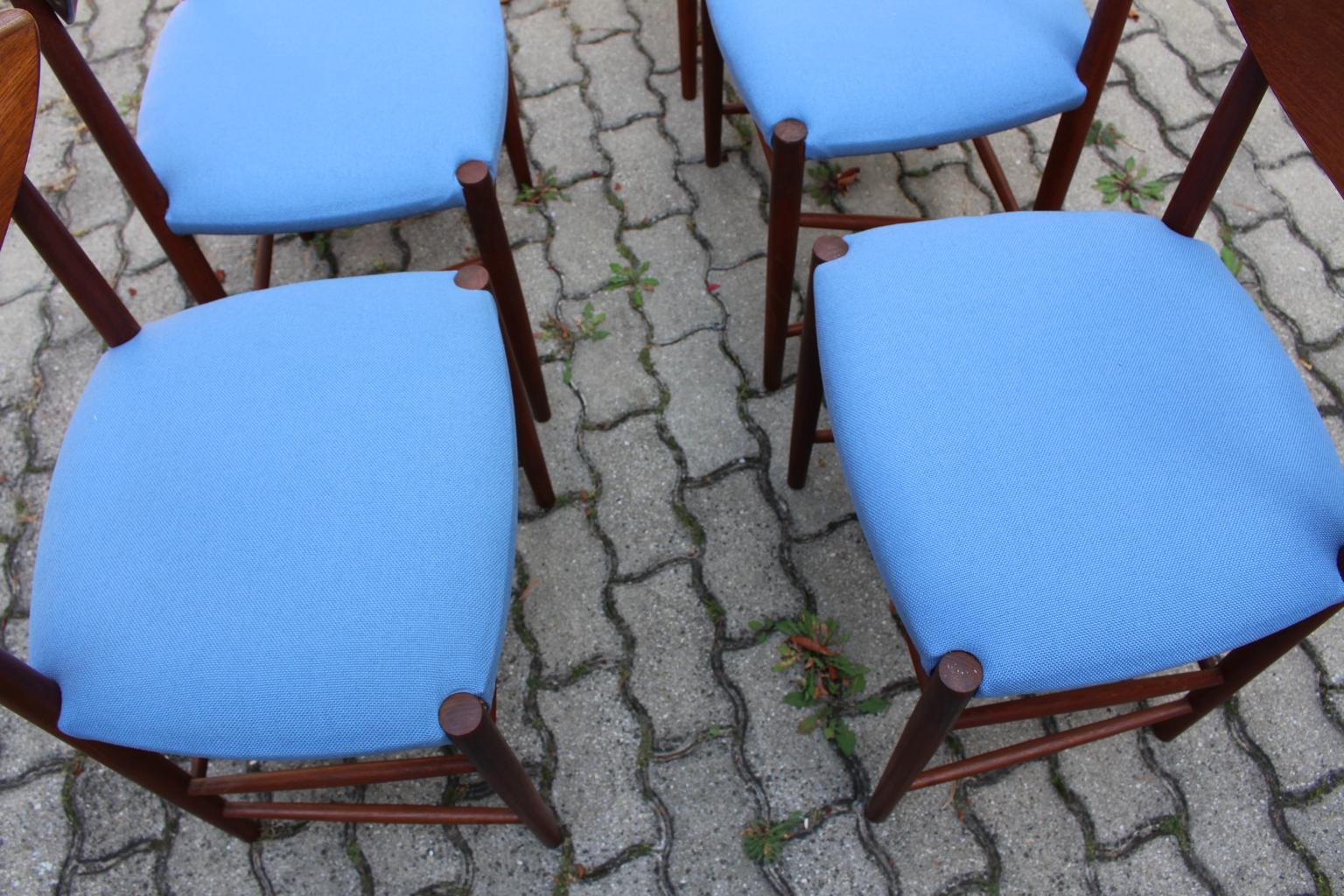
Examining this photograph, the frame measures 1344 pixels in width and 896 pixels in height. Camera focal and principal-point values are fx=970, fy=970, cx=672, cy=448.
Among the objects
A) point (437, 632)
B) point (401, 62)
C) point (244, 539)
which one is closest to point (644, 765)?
point (437, 632)

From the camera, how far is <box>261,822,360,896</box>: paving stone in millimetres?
1379

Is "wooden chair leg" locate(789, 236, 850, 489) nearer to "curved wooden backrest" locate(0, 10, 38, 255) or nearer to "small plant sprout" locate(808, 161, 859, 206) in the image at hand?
"small plant sprout" locate(808, 161, 859, 206)

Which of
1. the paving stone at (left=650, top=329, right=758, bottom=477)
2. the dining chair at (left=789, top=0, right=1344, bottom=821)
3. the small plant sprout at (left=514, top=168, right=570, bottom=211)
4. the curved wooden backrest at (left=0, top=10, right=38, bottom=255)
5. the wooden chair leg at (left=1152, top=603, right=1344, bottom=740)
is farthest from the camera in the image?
the small plant sprout at (left=514, top=168, right=570, bottom=211)

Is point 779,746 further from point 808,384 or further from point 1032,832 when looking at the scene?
point 808,384

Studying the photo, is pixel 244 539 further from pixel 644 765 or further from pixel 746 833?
pixel 746 833

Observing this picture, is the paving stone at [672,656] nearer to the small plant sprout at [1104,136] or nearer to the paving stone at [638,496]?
the paving stone at [638,496]

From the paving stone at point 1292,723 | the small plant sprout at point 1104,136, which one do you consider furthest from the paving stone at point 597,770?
the small plant sprout at point 1104,136

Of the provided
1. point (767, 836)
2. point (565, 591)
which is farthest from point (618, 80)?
point (767, 836)

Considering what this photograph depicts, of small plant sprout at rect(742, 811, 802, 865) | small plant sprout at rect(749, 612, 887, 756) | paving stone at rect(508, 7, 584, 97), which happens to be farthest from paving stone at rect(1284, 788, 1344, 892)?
paving stone at rect(508, 7, 584, 97)

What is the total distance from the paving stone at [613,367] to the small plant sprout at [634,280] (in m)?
0.02

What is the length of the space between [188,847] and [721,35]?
143cm

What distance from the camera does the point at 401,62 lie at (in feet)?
4.62

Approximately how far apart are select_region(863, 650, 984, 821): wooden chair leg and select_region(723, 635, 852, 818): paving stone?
16 centimetres

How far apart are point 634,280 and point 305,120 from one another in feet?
2.38
